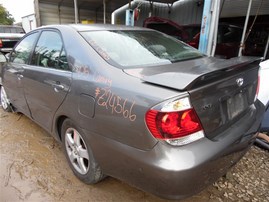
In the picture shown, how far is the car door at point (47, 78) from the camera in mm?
2242

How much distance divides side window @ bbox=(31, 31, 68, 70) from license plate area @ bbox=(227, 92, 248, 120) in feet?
4.91

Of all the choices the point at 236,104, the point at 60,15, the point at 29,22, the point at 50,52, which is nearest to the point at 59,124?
the point at 50,52

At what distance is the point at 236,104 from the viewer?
1909 millimetres

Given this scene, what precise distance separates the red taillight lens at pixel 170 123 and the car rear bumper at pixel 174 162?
0.24ft

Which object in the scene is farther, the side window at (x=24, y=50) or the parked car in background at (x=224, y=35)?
the parked car in background at (x=224, y=35)

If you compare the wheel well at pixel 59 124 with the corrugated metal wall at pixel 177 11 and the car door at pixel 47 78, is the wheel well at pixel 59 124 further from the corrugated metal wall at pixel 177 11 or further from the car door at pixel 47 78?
the corrugated metal wall at pixel 177 11

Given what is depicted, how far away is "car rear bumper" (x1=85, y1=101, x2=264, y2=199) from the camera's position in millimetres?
1442

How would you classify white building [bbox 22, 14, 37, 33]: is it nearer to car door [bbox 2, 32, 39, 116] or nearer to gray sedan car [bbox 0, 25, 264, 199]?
car door [bbox 2, 32, 39, 116]

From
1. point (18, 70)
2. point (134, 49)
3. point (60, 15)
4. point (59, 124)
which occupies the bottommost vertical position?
point (59, 124)

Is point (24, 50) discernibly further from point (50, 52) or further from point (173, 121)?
point (173, 121)

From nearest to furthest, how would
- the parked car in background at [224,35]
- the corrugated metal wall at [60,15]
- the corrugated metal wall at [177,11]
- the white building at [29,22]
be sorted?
the parked car in background at [224,35] < the corrugated metal wall at [177,11] < the corrugated metal wall at [60,15] < the white building at [29,22]

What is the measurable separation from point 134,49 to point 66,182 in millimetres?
1507

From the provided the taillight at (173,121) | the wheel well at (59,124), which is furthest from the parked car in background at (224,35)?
the taillight at (173,121)

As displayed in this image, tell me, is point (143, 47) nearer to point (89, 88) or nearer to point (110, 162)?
point (89, 88)
